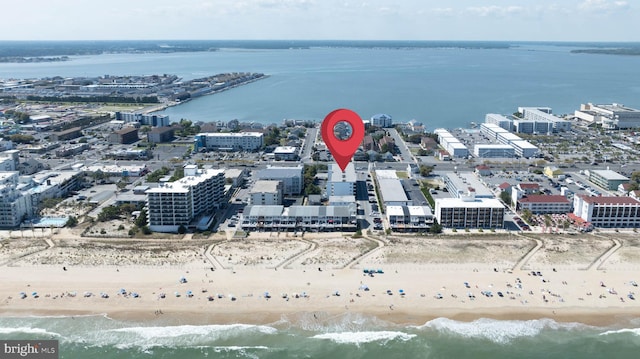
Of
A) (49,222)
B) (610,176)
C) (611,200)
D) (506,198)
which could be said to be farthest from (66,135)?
(610,176)

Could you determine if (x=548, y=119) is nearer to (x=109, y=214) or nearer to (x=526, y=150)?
(x=526, y=150)

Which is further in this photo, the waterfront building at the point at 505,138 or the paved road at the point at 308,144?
the waterfront building at the point at 505,138

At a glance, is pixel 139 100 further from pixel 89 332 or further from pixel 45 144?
pixel 89 332

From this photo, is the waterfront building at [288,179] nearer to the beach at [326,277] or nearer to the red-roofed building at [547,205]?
the beach at [326,277]

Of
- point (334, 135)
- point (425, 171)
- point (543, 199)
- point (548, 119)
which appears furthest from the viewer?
point (548, 119)

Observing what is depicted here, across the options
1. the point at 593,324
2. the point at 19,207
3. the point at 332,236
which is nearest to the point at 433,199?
the point at 332,236

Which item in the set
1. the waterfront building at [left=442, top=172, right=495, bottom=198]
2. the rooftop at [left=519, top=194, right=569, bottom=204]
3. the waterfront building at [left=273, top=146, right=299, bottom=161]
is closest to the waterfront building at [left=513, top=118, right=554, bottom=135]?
the waterfront building at [left=442, top=172, right=495, bottom=198]

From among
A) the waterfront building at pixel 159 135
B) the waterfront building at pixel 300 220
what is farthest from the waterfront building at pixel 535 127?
the waterfront building at pixel 159 135
